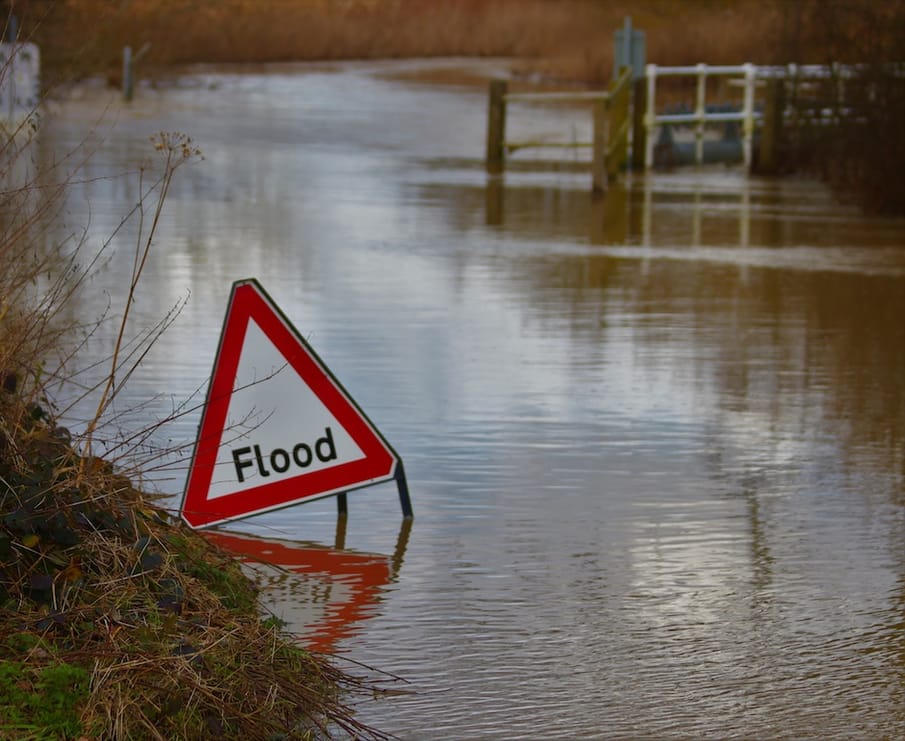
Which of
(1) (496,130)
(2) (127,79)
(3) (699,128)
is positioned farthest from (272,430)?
(2) (127,79)

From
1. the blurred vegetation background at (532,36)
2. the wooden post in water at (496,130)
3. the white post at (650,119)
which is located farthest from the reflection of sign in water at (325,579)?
the wooden post in water at (496,130)

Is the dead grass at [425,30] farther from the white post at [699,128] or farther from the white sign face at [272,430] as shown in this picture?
the white sign face at [272,430]

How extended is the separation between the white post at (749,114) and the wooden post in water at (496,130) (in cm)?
323

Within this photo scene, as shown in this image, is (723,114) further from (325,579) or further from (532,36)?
(532,36)

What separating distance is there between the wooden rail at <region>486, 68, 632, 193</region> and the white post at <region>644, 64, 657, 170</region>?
30 cm

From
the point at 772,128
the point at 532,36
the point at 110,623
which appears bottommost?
the point at 110,623

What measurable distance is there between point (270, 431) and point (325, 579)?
2.44ft

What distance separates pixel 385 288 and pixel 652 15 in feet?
215

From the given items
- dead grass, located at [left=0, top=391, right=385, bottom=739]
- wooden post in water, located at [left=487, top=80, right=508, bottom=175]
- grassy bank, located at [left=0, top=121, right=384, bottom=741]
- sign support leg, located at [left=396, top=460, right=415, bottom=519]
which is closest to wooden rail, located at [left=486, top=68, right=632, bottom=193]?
wooden post in water, located at [left=487, top=80, right=508, bottom=175]

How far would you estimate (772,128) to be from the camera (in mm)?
25672

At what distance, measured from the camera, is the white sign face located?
6781 millimetres

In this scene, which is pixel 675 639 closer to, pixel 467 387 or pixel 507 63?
pixel 467 387

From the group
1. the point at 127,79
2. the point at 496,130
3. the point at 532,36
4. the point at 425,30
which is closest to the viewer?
the point at 496,130

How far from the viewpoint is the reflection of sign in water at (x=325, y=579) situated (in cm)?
578
